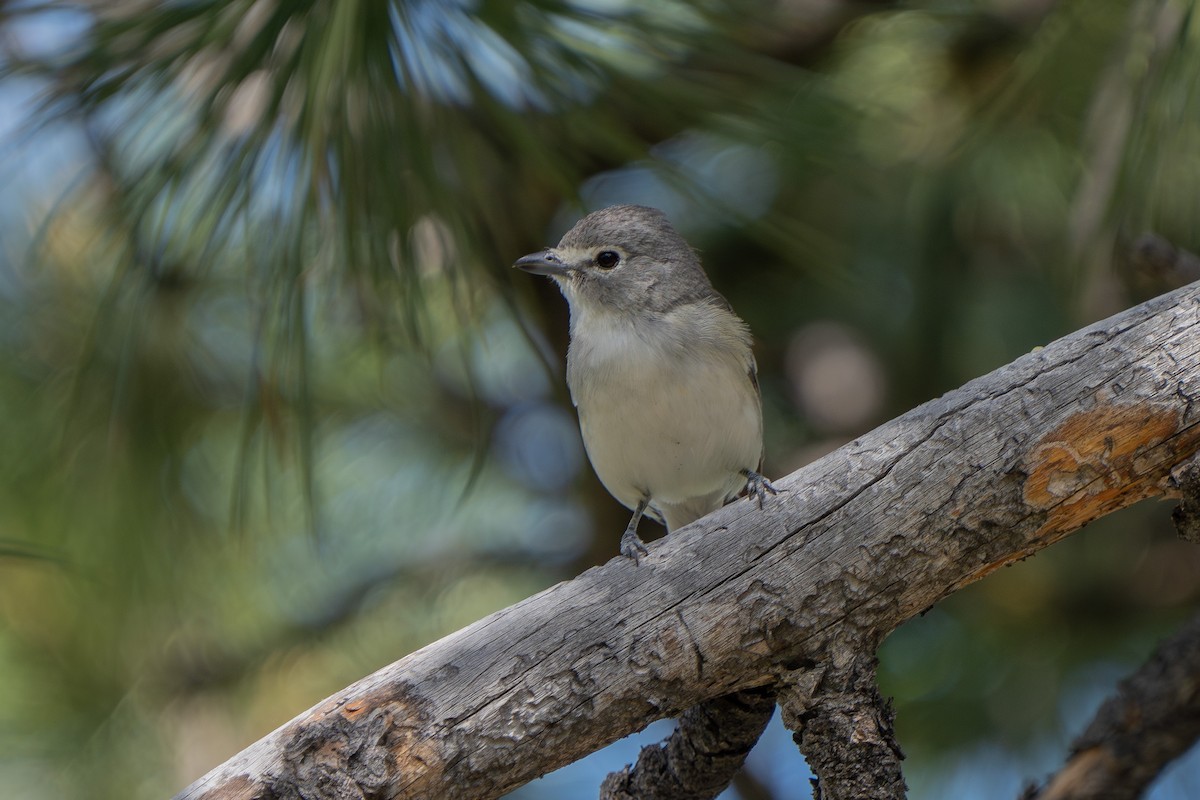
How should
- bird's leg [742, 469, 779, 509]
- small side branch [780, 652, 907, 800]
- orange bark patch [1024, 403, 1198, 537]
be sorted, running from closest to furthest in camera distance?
1. small side branch [780, 652, 907, 800]
2. orange bark patch [1024, 403, 1198, 537]
3. bird's leg [742, 469, 779, 509]

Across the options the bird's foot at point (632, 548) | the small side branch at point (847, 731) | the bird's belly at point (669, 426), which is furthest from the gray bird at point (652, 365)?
the small side branch at point (847, 731)

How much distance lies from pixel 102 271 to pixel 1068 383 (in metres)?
2.58

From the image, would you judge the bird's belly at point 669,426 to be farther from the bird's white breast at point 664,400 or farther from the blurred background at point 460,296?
the blurred background at point 460,296

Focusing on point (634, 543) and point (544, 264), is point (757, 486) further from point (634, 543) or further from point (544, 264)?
point (544, 264)

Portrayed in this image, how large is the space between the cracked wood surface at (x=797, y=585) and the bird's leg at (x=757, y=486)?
46mm

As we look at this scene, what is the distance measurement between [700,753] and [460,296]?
1.37 m

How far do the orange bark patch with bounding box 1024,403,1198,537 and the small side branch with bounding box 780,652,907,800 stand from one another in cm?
42

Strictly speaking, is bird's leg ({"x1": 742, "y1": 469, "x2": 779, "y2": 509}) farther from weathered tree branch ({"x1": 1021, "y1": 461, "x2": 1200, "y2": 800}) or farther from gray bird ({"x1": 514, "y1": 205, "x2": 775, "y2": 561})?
weathered tree branch ({"x1": 1021, "y1": 461, "x2": 1200, "y2": 800})

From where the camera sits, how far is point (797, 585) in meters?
1.97

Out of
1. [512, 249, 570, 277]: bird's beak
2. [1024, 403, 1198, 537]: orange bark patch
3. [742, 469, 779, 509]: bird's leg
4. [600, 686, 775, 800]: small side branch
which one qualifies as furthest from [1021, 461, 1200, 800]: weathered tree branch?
[512, 249, 570, 277]: bird's beak

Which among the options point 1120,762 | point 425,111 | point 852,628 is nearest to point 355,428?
point 425,111

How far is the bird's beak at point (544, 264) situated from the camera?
2824mm

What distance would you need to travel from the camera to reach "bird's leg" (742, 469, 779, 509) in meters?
2.08

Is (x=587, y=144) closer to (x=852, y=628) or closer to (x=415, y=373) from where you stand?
(x=415, y=373)
